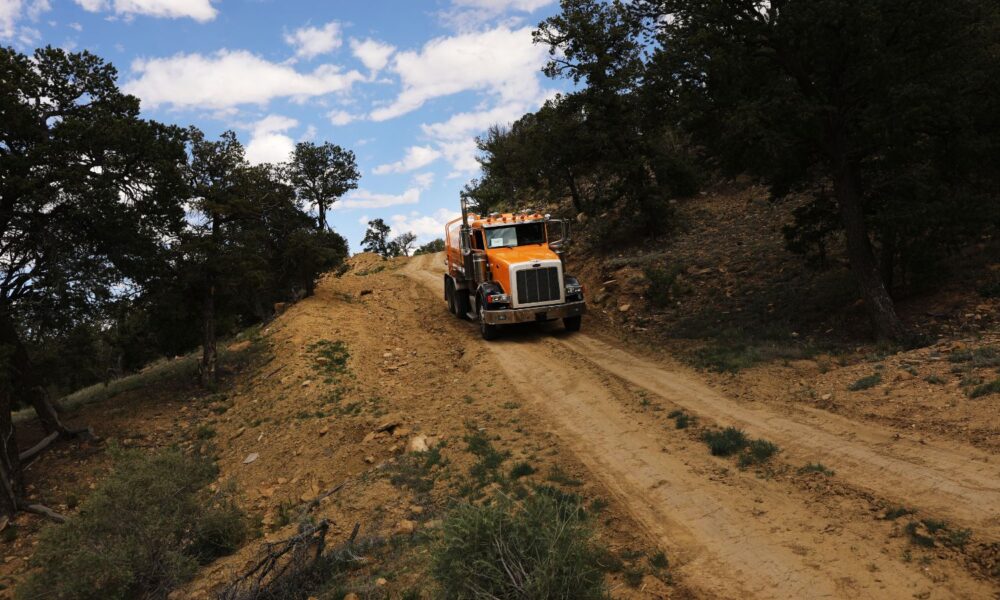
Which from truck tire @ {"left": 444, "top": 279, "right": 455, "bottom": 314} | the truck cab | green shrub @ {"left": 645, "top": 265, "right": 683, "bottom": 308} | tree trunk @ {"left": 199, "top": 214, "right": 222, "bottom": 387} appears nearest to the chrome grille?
the truck cab

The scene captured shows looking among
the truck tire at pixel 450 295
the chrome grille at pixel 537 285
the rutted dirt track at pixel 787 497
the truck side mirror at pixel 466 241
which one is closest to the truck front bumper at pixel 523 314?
the chrome grille at pixel 537 285

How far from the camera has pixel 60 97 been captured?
48.6ft

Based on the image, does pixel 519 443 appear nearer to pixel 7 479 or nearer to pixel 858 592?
pixel 858 592

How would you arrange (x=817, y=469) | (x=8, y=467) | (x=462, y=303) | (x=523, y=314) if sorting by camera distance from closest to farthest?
(x=817, y=469), (x=8, y=467), (x=523, y=314), (x=462, y=303)

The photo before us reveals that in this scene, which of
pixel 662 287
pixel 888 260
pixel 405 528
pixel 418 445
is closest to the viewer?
pixel 405 528

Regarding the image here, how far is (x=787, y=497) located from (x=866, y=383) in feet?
13.8

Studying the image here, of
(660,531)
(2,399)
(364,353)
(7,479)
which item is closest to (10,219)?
(2,399)

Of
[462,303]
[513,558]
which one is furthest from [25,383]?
[513,558]

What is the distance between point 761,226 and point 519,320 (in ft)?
39.2

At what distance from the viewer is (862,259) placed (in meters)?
13.3

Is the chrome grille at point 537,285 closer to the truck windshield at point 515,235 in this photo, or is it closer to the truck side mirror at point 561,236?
the truck side mirror at point 561,236

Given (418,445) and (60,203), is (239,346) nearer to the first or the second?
(60,203)

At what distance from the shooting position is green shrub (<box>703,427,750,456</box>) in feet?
27.6

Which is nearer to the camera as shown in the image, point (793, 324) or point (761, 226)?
point (793, 324)
